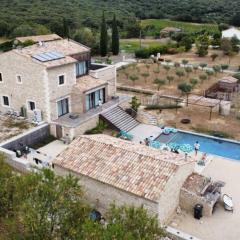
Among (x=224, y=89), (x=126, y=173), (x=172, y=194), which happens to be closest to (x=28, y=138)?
(x=126, y=173)

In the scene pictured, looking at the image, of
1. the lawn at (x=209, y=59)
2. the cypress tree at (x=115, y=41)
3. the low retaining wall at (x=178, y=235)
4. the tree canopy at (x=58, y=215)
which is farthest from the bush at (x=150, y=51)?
the tree canopy at (x=58, y=215)

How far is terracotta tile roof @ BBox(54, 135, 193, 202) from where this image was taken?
21.5m

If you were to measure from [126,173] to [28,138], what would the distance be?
38.4 feet

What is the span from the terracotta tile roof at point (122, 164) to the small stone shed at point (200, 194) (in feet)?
5.76

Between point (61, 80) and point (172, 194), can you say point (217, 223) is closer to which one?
point (172, 194)

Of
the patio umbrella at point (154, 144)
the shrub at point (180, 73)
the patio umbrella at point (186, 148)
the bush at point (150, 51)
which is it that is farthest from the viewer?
the bush at point (150, 51)

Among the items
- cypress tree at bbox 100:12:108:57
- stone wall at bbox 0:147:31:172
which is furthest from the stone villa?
cypress tree at bbox 100:12:108:57

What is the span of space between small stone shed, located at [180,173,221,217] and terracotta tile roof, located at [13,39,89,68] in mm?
15688

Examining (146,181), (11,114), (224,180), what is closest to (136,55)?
→ (11,114)

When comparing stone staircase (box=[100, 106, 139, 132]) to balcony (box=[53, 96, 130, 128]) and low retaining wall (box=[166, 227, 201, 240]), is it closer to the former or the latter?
balcony (box=[53, 96, 130, 128])

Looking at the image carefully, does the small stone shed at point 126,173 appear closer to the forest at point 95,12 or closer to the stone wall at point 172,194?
the stone wall at point 172,194

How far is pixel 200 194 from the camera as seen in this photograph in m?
23.0

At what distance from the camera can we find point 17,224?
55.7 ft

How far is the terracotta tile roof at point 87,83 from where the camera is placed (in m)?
34.9
